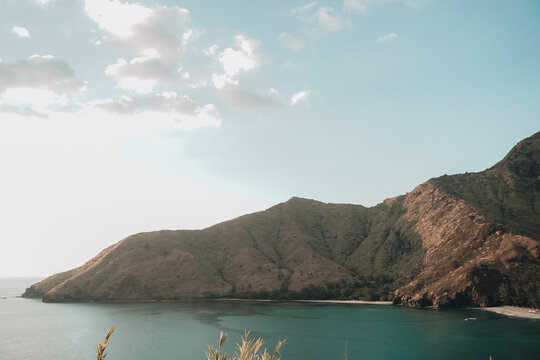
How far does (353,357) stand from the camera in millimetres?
111500

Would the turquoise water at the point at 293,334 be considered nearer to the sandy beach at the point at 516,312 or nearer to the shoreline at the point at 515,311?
the shoreline at the point at 515,311

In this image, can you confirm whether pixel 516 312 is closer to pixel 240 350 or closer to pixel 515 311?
pixel 515 311

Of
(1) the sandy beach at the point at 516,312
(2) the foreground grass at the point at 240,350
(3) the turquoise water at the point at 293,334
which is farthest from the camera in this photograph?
(1) the sandy beach at the point at 516,312

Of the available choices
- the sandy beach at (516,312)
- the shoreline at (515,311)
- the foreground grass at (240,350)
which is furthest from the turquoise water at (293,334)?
the foreground grass at (240,350)

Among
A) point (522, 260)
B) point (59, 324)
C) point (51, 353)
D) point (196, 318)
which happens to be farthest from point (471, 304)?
point (59, 324)

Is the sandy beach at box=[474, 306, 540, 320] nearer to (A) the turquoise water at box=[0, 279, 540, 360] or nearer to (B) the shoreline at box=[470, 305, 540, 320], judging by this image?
(B) the shoreline at box=[470, 305, 540, 320]

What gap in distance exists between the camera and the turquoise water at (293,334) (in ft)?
382

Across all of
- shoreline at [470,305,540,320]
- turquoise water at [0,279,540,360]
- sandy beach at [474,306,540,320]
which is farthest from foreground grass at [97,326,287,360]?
sandy beach at [474,306,540,320]

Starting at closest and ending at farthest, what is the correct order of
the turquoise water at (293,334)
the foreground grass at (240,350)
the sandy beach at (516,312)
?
the foreground grass at (240,350) < the turquoise water at (293,334) < the sandy beach at (516,312)

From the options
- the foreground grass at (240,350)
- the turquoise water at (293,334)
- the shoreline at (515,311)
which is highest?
the foreground grass at (240,350)

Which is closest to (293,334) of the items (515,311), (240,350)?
(515,311)

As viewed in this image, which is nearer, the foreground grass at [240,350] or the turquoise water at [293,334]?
the foreground grass at [240,350]

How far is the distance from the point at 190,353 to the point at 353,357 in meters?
52.6

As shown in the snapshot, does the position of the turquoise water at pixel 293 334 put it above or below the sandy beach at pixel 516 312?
above
